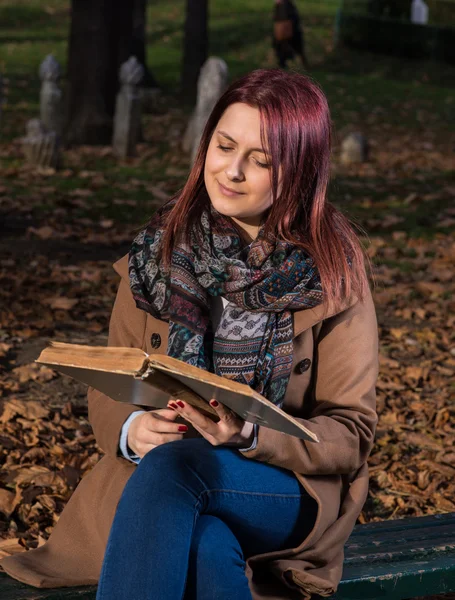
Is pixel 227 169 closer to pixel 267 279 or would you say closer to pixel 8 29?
pixel 267 279

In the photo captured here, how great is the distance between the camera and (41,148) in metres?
10.3

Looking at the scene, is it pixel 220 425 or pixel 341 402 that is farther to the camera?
pixel 341 402

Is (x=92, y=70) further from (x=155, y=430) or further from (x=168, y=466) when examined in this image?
(x=168, y=466)

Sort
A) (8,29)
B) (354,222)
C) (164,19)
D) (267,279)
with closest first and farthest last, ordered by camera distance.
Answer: (267,279) → (354,222) → (8,29) → (164,19)

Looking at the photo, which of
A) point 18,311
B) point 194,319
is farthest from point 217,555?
point 18,311

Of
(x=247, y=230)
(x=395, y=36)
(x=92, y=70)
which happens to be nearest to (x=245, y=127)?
(x=247, y=230)

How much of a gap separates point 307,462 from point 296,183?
739 mm

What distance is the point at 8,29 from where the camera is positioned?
25156mm

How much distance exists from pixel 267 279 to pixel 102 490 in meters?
0.71

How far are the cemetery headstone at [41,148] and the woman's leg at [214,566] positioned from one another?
27.5 feet

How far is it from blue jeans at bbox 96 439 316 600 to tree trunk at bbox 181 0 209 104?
48.0 ft

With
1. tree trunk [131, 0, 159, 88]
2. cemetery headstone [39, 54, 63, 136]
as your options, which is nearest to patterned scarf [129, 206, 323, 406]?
cemetery headstone [39, 54, 63, 136]

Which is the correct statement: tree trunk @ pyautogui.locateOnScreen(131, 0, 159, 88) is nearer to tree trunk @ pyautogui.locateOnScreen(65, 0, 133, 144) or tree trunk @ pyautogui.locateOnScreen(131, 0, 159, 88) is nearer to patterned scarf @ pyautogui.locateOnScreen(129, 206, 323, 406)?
tree trunk @ pyautogui.locateOnScreen(65, 0, 133, 144)

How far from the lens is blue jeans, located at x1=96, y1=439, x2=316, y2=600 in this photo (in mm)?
2223
